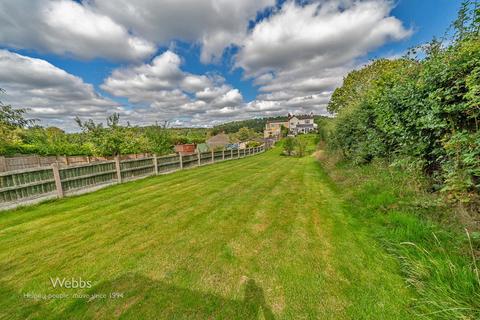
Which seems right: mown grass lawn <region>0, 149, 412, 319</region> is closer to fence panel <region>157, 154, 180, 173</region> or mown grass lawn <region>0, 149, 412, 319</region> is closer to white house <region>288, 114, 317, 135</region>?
fence panel <region>157, 154, 180, 173</region>

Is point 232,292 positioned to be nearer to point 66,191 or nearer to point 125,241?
point 125,241

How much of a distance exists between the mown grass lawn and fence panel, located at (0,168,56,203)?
61 centimetres

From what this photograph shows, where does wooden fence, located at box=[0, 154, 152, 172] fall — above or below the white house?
below

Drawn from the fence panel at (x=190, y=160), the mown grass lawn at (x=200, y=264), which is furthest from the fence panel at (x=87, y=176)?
the fence panel at (x=190, y=160)

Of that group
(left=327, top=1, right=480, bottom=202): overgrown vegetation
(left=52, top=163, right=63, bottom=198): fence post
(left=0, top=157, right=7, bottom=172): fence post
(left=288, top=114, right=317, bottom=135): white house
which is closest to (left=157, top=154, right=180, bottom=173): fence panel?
(left=52, top=163, right=63, bottom=198): fence post

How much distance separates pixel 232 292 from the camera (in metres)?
2.27

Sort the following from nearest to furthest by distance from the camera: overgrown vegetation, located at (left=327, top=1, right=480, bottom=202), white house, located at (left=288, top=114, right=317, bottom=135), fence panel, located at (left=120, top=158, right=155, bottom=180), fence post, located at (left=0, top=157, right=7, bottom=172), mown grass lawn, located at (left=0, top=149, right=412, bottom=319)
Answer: mown grass lawn, located at (left=0, top=149, right=412, bottom=319) → overgrown vegetation, located at (left=327, top=1, right=480, bottom=202) → fence panel, located at (left=120, top=158, right=155, bottom=180) → fence post, located at (left=0, top=157, right=7, bottom=172) → white house, located at (left=288, top=114, right=317, bottom=135)

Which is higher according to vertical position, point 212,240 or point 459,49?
point 459,49

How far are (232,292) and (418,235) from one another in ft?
10.2

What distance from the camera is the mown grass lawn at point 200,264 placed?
205 centimetres

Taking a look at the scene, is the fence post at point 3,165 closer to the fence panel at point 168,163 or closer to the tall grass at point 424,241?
the fence panel at point 168,163

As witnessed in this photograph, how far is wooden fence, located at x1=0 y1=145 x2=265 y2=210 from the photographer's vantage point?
17.6 ft

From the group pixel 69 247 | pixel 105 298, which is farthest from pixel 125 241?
pixel 105 298

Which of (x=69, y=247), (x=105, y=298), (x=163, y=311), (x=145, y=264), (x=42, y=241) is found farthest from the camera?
(x=42, y=241)
